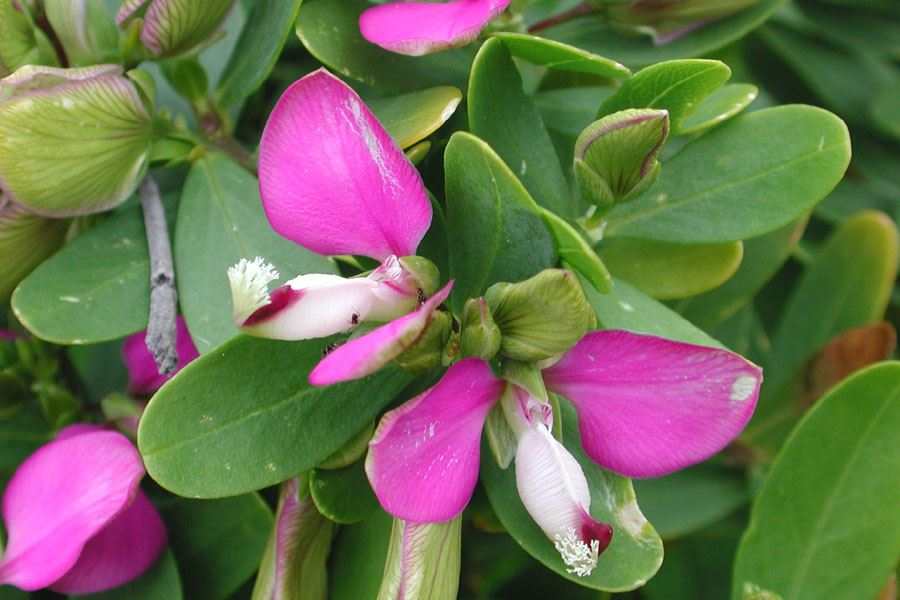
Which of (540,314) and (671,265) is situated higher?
(540,314)

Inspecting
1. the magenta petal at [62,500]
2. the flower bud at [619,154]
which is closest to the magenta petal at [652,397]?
the flower bud at [619,154]

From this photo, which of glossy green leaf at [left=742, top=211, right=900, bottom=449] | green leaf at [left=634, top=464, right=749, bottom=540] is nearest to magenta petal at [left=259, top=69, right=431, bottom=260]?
green leaf at [left=634, top=464, right=749, bottom=540]

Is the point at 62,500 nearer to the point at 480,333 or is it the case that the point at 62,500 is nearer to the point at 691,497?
the point at 480,333

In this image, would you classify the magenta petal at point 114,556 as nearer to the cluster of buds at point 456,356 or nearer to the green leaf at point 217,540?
the green leaf at point 217,540

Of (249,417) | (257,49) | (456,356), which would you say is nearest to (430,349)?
(456,356)

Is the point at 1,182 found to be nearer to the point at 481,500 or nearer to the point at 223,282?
the point at 223,282

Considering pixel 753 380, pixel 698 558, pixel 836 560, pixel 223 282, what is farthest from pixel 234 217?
pixel 698 558
